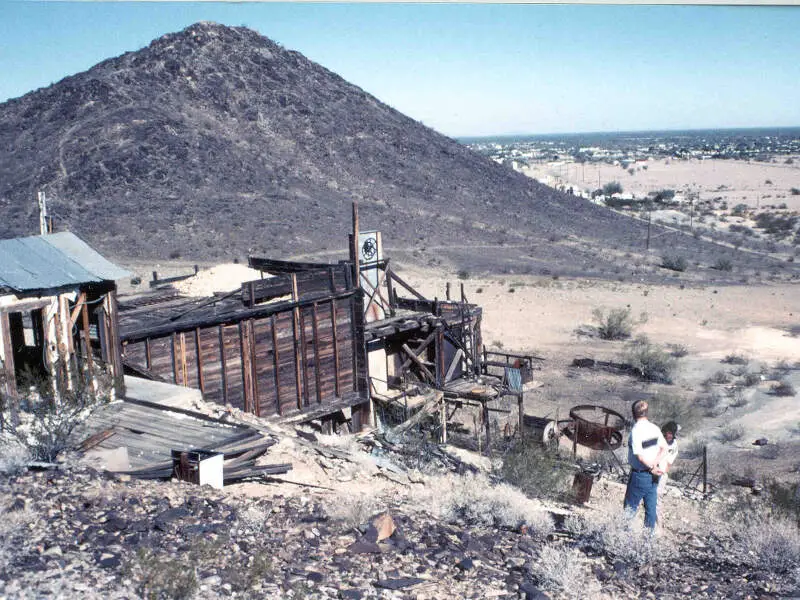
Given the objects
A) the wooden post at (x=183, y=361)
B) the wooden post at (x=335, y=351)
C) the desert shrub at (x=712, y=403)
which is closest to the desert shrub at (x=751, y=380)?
the desert shrub at (x=712, y=403)

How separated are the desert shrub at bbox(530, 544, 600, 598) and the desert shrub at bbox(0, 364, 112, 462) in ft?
16.1

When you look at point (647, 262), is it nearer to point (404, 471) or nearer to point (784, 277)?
point (784, 277)

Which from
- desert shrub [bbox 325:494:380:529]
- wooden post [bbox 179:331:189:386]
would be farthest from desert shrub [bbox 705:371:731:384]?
desert shrub [bbox 325:494:380:529]

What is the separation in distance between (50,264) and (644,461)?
301 inches

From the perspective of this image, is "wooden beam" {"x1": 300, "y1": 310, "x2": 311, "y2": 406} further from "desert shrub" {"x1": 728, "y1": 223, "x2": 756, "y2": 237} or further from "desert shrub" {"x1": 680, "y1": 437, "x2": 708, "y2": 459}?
"desert shrub" {"x1": 728, "y1": 223, "x2": 756, "y2": 237}

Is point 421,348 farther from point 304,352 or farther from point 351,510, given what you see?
point 351,510

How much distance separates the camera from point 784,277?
135 ft

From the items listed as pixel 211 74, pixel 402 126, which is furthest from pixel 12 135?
pixel 402 126

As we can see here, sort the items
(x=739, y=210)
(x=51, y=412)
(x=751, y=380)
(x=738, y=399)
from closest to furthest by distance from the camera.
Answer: (x=51, y=412), (x=738, y=399), (x=751, y=380), (x=739, y=210)

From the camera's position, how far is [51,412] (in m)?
8.40

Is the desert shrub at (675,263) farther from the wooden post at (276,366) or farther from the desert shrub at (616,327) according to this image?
the wooden post at (276,366)

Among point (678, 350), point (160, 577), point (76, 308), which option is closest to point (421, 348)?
point (76, 308)

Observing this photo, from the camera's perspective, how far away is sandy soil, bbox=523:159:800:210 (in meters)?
77.2

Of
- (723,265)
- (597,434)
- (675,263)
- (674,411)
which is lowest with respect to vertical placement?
(674,411)
